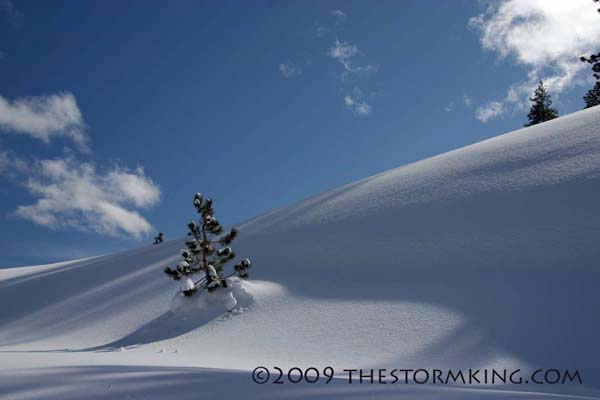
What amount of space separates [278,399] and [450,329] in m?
4.78

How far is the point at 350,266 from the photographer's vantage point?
9.82 metres

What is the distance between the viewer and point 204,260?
1050 centimetres

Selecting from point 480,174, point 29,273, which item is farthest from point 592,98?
point 29,273

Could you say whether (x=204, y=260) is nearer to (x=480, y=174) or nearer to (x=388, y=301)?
(x=388, y=301)

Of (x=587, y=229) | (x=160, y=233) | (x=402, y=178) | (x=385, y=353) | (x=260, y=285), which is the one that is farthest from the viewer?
(x=160, y=233)

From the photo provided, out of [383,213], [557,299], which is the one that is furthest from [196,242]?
[557,299]

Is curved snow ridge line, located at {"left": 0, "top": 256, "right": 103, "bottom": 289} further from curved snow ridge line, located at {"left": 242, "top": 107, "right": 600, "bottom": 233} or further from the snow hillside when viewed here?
curved snow ridge line, located at {"left": 242, "top": 107, "right": 600, "bottom": 233}

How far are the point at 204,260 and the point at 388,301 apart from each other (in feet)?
17.2

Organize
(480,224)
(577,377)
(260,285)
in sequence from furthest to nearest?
1. (260,285)
2. (480,224)
3. (577,377)

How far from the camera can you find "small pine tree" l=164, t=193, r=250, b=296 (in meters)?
10.1

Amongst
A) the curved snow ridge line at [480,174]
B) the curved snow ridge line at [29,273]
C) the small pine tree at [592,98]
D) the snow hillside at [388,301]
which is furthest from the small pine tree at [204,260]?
the small pine tree at [592,98]

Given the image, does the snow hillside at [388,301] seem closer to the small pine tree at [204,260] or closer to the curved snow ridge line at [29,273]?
the small pine tree at [204,260]

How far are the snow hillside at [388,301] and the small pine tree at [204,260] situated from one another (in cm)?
61

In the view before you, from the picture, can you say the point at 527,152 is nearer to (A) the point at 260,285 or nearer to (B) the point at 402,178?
(B) the point at 402,178
